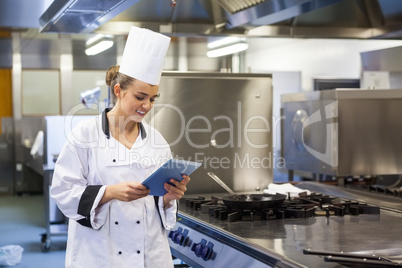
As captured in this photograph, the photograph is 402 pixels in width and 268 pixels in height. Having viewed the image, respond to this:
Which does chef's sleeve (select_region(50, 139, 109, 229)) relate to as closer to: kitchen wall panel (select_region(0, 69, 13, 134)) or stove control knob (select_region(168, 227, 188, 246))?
stove control knob (select_region(168, 227, 188, 246))

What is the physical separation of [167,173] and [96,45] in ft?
23.7

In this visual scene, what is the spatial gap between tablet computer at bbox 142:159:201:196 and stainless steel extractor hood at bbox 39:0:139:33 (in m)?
0.97

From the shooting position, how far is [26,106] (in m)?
9.56

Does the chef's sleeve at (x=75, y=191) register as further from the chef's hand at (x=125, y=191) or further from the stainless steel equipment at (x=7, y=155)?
the stainless steel equipment at (x=7, y=155)

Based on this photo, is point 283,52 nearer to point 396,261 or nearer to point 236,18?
point 236,18

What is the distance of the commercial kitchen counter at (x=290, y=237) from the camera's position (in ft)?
5.27

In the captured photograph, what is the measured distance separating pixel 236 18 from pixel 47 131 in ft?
12.0

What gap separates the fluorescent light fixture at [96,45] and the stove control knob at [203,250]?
6.12 meters

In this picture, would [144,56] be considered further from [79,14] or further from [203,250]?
[79,14]

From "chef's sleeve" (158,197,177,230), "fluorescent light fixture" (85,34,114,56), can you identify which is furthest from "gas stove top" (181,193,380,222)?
"fluorescent light fixture" (85,34,114,56)

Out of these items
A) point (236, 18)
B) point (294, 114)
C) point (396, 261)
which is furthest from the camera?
point (294, 114)

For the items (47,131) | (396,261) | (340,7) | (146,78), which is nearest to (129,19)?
(340,7)

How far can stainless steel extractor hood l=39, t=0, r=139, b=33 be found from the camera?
2506 mm

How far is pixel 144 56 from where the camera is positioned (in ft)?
6.62
